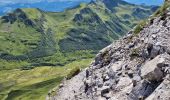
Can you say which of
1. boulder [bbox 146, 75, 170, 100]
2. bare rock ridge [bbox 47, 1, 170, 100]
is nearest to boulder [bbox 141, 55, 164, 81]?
bare rock ridge [bbox 47, 1, 170, 100]

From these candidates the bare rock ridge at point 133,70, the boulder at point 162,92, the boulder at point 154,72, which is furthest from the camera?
the bare rock ridge at point 133,70

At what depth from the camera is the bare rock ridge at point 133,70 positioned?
2912 centimetres

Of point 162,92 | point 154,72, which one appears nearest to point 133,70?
point 154,72

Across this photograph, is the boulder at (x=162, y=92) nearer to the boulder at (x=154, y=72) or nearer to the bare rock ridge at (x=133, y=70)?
the bare rock ridge at (x=133, y=70)

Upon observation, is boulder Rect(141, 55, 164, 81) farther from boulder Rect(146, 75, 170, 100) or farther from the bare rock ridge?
boulder Rect(146, 75, 170, 100)

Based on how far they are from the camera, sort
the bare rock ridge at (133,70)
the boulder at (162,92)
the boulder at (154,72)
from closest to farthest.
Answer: the boulder at (162,92)
the boulder at (154,72)
the bare rock ridge at (133,70)

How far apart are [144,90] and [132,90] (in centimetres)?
144

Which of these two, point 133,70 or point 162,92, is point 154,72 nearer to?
point 162,92

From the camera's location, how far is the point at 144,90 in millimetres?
30156

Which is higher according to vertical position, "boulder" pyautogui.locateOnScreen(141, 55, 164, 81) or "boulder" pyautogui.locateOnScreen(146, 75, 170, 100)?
"boulder" pyautogui.locateOnScreen(141, 55, 164, 81)

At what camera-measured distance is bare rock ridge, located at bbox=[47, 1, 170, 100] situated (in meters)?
29.1

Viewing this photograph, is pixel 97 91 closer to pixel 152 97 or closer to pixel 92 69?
pixel 92 69

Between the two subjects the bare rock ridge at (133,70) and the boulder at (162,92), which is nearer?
the boulder at (162,92)

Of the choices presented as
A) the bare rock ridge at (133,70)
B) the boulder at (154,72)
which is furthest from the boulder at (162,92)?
the boulder at (154,72)
